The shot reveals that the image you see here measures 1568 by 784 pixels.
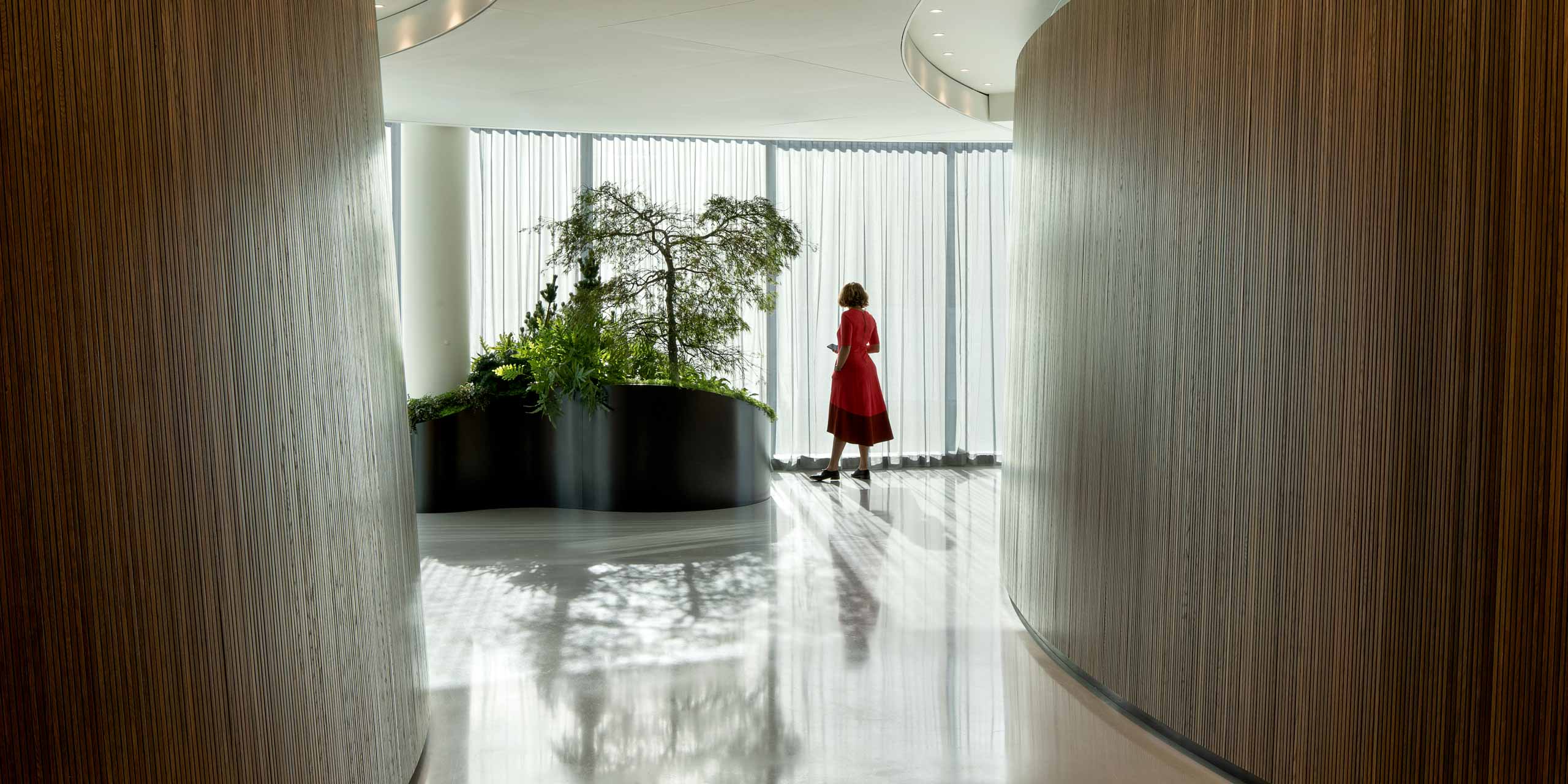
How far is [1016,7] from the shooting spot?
5500 mm

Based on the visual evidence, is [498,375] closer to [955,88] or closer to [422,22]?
[422,22]

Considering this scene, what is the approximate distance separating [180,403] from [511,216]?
25.5 ft

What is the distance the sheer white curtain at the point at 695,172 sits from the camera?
938cm

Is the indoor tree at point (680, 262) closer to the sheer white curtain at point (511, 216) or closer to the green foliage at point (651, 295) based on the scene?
the green foliage at point (651, 295)

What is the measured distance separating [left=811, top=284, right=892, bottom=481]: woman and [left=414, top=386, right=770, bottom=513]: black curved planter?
1.27m

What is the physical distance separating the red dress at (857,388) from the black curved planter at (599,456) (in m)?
1.28

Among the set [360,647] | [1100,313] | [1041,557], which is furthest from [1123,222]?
[360,647]

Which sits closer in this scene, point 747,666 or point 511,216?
point 747,666

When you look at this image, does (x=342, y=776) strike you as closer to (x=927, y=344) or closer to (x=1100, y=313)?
(x=1100, y=313)

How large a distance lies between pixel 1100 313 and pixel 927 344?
6.16 meters

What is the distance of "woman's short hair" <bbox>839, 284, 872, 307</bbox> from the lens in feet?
27.7

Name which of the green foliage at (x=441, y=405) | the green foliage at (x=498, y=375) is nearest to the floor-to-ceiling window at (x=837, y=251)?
the green foliage at (x=498, y=375)

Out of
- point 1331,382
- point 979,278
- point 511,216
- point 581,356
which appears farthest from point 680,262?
point 1331,382

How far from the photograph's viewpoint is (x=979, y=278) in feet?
32.4
